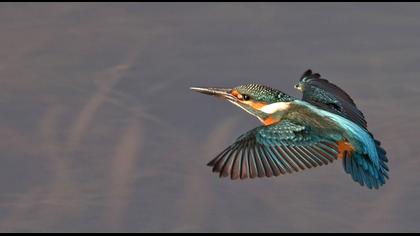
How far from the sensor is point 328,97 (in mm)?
7375

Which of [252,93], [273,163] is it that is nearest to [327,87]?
[252,93]

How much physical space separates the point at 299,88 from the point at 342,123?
0.72 m

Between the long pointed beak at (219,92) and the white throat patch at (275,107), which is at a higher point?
the long pointed beak at (219,92)

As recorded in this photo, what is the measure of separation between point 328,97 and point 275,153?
917mm

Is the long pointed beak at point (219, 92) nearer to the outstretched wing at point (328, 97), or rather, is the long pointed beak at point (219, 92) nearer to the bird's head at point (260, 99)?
the bird's head at point (260, 99)

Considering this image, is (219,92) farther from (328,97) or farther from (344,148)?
(344,148)

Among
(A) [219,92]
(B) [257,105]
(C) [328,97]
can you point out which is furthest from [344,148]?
(A) [219,92]

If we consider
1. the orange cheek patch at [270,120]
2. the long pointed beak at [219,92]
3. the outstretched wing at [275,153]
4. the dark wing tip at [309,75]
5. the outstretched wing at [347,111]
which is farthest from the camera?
the dark wing tip at [309,75]

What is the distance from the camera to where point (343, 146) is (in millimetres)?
6781

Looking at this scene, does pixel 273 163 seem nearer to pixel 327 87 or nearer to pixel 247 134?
pixel 247 134

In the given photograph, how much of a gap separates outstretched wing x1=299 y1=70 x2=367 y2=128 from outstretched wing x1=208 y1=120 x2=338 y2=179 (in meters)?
0.52

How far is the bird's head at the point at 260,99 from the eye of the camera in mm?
6949

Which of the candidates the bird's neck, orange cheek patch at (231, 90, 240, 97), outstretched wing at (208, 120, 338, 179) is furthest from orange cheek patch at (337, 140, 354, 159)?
orange cheek patch at (231, 90, 240, 97)

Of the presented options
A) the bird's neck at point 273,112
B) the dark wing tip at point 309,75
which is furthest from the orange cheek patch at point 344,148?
the dark wing tip at point 309,75
